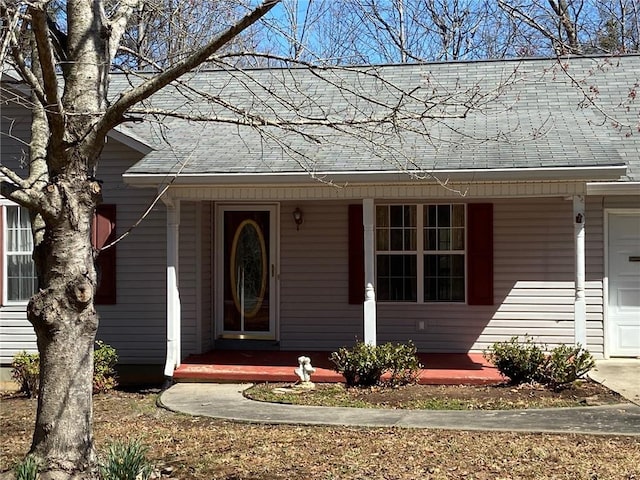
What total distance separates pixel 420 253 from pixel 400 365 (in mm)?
2508

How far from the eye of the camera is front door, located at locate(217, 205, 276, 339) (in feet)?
39.2

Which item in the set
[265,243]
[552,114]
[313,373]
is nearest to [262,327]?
[265,243]

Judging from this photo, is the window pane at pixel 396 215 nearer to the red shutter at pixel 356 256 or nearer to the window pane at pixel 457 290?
the red shutter at pixel 356 256

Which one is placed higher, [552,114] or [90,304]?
[552,114]

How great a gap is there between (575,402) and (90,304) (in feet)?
18.5

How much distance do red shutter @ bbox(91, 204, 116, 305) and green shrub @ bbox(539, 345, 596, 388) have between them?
6305 mm

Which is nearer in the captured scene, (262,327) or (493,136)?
(493,136)

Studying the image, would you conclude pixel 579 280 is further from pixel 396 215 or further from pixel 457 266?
pixel 396 215

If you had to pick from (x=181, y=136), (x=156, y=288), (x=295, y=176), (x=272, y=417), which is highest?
(x=181, y=136)

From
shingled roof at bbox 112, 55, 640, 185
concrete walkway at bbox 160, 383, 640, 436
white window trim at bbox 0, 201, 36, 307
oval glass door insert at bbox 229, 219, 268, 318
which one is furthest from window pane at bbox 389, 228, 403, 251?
white window trim at bbox 0, 201, 36, 307

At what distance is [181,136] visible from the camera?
11.5 meters

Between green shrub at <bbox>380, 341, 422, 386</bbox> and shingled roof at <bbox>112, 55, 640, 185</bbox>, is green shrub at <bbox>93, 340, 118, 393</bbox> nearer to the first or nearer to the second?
shingled roof at <bbox>112, 55, 640, 185</bbox>

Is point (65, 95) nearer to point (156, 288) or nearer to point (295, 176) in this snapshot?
point (295, 176)

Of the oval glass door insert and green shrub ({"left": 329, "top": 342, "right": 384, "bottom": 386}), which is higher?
the oval glass door insert
